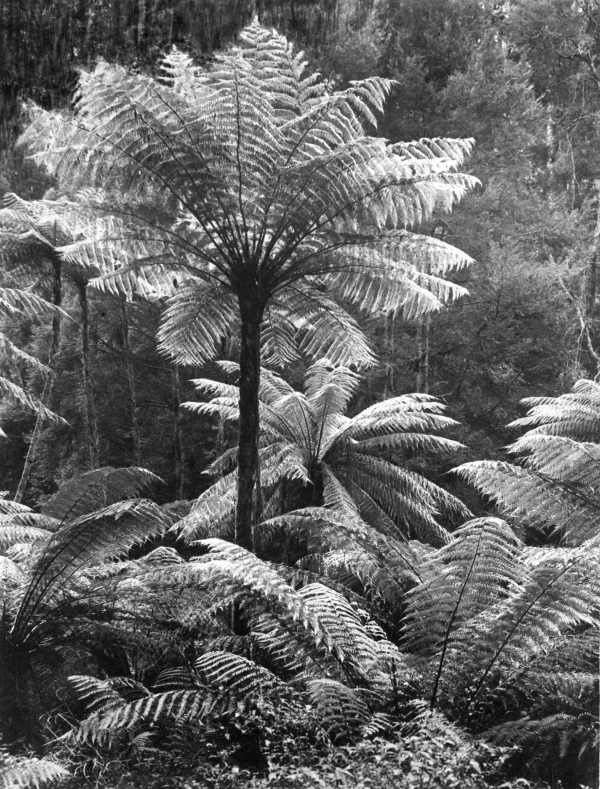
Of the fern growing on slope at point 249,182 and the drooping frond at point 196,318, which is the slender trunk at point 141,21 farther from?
the drooping frond at point 196,318

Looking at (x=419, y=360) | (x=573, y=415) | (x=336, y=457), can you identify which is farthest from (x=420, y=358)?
(x=573, y=415)

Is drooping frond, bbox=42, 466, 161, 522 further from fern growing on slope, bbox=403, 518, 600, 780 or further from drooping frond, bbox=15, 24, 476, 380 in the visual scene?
fern growing on slope, bbox=403, 518, 600, 780

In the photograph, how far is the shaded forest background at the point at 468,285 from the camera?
7355 mm

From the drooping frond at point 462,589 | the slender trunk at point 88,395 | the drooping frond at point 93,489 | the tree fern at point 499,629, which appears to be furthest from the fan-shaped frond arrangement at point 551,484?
the slender trunk at point 88,395

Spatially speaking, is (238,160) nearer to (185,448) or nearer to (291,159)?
(291,159)

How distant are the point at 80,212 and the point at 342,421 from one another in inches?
136

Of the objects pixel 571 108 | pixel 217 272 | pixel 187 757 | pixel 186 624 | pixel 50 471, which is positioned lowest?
pixel 50 471

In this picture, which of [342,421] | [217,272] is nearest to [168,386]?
[342,421]

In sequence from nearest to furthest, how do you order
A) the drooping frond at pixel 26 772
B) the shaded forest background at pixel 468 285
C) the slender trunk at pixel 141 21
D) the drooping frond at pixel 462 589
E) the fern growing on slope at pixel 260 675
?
the drooping frond at pixel 26 772 < the fern growing on slope at pixel 260 675 < the drooping frond at pixel 462 589 < the slender trunk at pixel 141 21 < the shaded forest background at pixel 468 285

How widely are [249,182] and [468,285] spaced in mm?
5283

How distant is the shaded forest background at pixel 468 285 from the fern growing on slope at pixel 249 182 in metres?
3.06

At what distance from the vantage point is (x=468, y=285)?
8.45 meters

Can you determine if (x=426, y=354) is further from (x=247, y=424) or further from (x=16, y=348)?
(x=247, y=424)

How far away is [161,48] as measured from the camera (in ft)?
14.1
